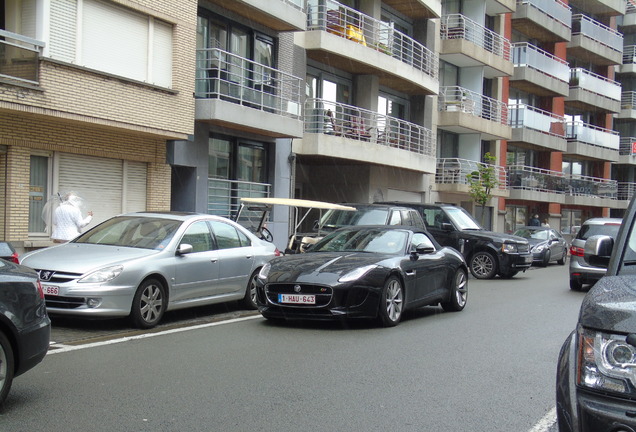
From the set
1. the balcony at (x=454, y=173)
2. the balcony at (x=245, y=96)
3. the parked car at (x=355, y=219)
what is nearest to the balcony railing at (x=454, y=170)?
the balcony at (x=454, y=173)

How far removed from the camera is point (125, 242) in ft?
34.3

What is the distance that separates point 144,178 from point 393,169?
1356 cm

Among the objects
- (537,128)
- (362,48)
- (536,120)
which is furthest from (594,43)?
(362,48)

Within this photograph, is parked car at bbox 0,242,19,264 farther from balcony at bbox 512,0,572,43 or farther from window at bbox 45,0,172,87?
balcony at bbox 512,0,572,43

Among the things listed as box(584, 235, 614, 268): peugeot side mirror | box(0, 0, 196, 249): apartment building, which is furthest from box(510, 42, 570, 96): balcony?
box(584, 235, 614, 268): peugeot side mirror

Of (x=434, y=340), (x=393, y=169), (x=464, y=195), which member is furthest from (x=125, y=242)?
(x=464, y=195)

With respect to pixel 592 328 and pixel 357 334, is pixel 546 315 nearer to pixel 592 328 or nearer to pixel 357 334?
pixel 357 334

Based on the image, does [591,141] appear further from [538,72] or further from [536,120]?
[538,72]

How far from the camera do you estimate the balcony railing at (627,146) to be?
2120 inches

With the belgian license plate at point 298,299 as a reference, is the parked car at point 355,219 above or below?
above

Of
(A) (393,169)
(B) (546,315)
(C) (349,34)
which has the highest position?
(C) (349,34)

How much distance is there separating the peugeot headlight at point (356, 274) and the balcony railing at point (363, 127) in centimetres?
1390

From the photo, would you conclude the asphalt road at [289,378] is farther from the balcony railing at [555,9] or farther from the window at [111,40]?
the balcony railing at [555,9]

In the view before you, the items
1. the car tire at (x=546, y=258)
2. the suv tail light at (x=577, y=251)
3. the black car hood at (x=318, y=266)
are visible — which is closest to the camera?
the black car hood at (x=318, y=266)
